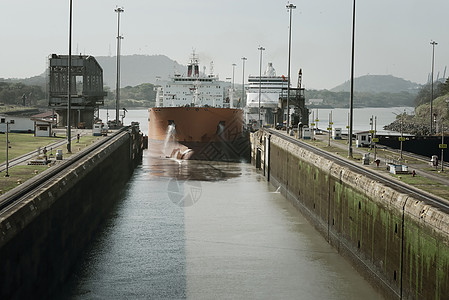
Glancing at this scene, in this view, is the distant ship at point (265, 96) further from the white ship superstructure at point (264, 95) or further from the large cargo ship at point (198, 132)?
the large cargo ship at point (198, 132)

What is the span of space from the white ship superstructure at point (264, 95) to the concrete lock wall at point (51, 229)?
88908mm

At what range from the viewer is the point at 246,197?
58531 mm

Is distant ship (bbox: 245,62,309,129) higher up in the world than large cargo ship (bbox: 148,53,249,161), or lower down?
higher up

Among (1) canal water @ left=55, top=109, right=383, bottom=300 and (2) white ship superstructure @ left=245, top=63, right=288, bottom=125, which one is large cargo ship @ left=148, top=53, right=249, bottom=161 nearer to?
(1) canal water @ left=55, top=109, right=383, bottom=300

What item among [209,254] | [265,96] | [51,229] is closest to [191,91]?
[265,96]

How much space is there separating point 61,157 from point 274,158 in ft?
95.1

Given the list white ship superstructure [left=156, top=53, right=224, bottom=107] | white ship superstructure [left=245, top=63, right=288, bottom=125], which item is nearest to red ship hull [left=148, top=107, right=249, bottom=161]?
white ship superstructure [left=156, top=53, right=224, bottom=107]

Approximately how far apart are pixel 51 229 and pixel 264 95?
377 feet

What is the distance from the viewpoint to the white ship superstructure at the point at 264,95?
137125mm

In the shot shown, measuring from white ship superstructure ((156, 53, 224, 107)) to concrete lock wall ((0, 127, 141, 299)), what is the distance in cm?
5398

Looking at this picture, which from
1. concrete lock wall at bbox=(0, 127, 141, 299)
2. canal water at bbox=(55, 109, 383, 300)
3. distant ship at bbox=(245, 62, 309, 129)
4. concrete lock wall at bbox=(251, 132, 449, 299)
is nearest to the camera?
concrete lock wall at bbox=(0, 127, 141, 299)

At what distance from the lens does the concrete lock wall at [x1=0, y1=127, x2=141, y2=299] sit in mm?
22578

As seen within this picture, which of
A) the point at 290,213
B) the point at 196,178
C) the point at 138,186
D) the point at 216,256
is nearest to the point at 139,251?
the point at 216,256

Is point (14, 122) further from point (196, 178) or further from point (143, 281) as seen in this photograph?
point (143, 281)
